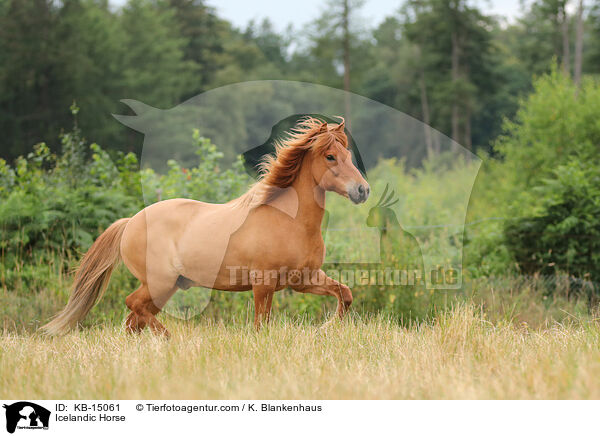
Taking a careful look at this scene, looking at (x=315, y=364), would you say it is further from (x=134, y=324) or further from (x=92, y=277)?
(x=92, y=277)

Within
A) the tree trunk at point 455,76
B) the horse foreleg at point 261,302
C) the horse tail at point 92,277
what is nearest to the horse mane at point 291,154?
the horse foreleg at point 261,302

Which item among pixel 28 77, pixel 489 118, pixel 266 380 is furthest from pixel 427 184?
pixel 489 118

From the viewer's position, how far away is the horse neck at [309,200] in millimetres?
4449

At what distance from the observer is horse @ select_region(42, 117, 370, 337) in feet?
14.4

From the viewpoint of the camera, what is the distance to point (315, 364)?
3828 mm

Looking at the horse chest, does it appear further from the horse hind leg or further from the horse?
the horse hind leg

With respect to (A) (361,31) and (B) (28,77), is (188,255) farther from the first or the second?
(A) (361,31)

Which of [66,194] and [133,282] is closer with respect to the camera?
[133,282]

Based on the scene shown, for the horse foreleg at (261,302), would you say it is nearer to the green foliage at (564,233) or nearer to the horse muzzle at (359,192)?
the horse muzzle at (359,192)

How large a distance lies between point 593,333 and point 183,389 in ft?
11.3

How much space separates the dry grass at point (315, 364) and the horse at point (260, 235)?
36 centimetres

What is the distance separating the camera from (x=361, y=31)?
24969 millimetres
